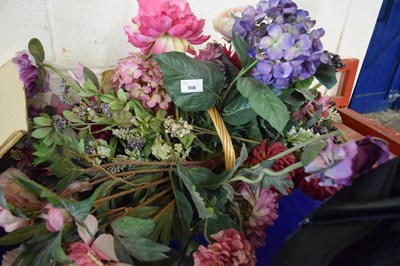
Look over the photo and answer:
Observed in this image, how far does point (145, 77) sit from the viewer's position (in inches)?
20.0

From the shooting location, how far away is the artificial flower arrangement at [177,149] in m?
0.36

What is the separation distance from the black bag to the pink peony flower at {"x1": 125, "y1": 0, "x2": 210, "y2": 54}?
1.14 feet

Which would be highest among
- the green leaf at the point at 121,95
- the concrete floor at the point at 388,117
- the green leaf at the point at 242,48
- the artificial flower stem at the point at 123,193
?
the green leaf at the point at 242,48

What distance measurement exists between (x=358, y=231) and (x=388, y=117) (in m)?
2.64

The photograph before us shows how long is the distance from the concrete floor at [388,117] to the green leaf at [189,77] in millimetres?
2269

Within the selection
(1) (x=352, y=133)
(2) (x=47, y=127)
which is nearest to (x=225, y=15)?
(2) (x=47, y=127)

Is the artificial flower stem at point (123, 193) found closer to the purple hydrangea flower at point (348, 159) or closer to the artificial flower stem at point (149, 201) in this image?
the artificial flower stem at point (149, 201)

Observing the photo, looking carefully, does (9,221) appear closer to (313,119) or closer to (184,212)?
(184,212)

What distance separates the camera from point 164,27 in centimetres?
47

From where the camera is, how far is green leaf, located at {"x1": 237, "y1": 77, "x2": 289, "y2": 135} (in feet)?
1.37

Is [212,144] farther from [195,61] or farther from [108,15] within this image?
[108,15]

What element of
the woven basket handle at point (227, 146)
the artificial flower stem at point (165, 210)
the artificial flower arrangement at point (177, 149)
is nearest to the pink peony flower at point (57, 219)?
the artificial flower arrangement at point (177, 149)

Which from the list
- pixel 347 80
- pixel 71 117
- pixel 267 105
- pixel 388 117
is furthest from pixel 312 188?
pixel 388 117

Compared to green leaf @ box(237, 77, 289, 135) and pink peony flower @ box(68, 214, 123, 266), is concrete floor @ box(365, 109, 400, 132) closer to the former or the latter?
green leaf @ box(237, 77, 289, 135)
